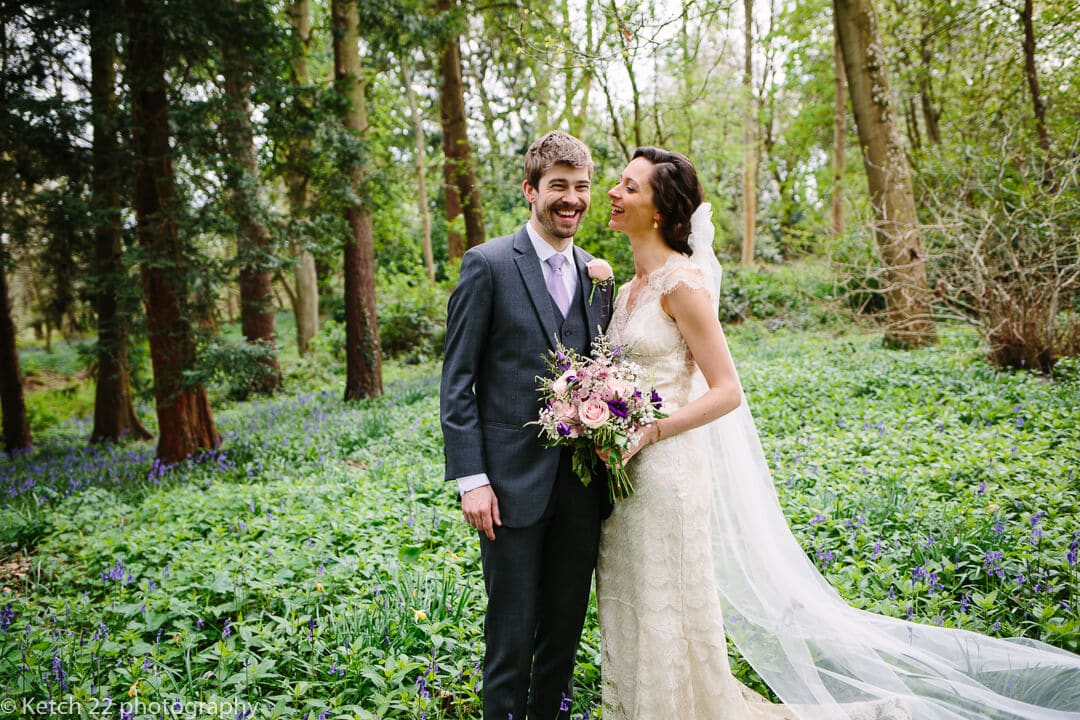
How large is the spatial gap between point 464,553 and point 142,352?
886 cm

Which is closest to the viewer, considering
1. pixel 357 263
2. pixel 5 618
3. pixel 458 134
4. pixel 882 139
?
pixel 5 618

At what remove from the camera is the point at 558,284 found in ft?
8.45

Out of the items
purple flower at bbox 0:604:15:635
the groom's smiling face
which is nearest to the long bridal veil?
the groom's smiling face

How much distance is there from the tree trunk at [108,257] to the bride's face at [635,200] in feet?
23.1

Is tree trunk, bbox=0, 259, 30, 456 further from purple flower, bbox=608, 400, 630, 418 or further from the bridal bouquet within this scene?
purple flower, bbox=608, 400, 630, 418

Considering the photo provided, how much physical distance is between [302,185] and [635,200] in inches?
325

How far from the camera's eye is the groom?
237cm

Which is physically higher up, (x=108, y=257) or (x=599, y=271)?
(x=108, y=257)

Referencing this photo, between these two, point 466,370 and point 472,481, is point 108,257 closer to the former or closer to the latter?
point 466,370

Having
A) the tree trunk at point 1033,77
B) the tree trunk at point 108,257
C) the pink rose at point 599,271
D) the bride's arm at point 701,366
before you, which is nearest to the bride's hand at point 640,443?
the bride's arm at point 701,366

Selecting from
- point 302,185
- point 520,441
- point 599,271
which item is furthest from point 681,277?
point 302,185

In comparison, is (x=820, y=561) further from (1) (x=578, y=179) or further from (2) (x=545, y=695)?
(1) (x=578, y=179)

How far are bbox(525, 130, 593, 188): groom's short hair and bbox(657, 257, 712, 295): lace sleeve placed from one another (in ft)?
1.79

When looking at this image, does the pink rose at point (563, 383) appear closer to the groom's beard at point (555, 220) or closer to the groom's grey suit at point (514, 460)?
the groom's grey suit at point (514, 460)
